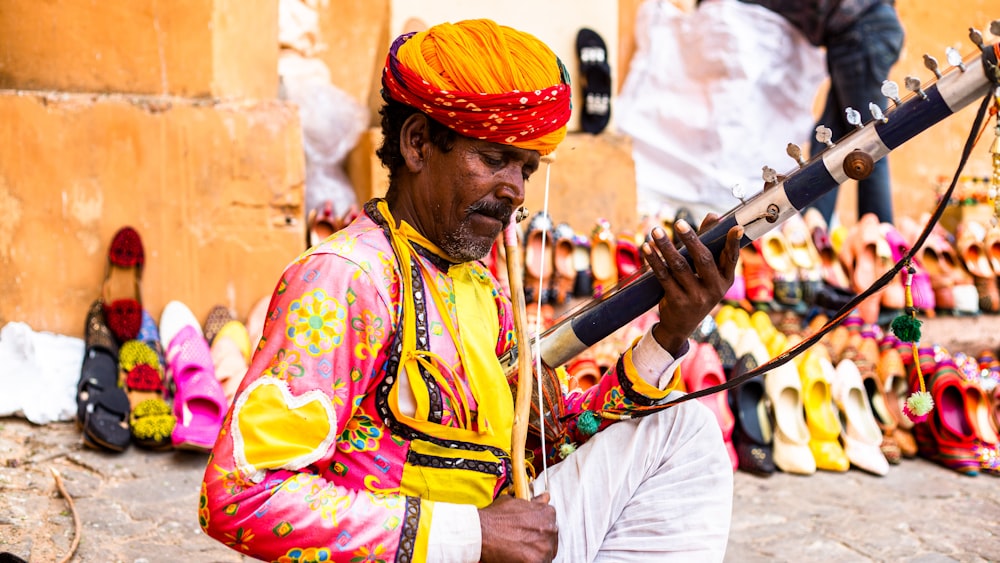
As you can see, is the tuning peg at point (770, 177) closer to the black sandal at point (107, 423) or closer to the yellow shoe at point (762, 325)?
the black sandal at point (107, 423)

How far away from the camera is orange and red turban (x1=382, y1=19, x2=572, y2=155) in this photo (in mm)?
1700

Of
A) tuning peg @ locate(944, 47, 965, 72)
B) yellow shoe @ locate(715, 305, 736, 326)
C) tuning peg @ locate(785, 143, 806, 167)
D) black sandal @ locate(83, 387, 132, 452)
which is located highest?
tuning peg @ locate(944, 47, 965, 72)

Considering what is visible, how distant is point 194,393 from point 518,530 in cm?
209

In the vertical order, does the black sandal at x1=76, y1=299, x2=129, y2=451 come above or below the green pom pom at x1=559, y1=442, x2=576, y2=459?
below

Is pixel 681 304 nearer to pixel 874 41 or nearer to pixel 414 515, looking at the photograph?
pixel 414 515

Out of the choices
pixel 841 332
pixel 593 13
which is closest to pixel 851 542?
pixel 841 332

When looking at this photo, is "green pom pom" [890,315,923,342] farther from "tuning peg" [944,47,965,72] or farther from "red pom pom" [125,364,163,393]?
"red pom pom" [125,364,163,393]

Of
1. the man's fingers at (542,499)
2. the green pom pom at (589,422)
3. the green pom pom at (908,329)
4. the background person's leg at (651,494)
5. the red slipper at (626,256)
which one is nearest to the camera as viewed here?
the man's fingers at (542,499)

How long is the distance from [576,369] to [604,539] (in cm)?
186

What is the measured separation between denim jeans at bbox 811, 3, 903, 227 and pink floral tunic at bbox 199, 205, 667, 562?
12.9 ft

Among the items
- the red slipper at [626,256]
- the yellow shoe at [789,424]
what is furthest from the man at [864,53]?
the yellow shoe at [789,424]

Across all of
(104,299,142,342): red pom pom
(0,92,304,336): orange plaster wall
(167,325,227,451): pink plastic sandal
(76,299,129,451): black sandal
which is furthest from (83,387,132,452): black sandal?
(0,92,304,336): orange plaster wall

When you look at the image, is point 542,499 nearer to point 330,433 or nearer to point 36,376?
point 330,433

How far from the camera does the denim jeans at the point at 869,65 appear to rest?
513 centimetres
